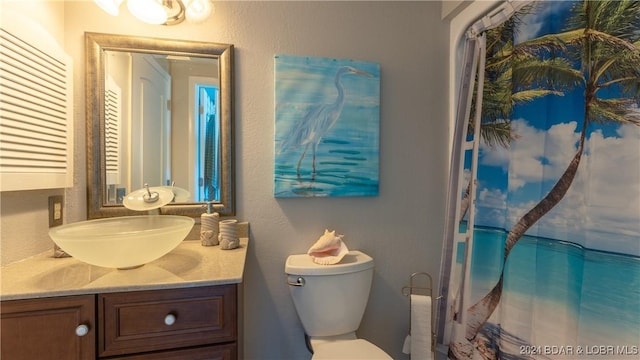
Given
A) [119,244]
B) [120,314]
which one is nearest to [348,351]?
[120,314]

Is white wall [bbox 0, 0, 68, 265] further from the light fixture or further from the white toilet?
the white toilet

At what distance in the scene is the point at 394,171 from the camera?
1.52m

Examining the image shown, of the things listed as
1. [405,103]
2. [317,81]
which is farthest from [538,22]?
[317,81]

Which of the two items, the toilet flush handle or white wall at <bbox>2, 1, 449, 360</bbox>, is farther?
white wall at <bbox>2, 1, 449, 360</bbox>

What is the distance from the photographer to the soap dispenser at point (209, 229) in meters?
1.24

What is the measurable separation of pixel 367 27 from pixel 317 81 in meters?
0.42

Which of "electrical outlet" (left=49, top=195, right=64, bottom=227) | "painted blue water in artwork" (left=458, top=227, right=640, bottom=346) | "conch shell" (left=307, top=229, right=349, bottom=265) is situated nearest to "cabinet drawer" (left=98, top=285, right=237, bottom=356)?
"conch shell" (left=307, top=229, right=349, bottom=265)

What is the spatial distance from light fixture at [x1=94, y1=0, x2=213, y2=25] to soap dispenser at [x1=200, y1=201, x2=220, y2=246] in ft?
2.88

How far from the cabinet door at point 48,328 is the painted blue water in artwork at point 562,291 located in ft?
4.75

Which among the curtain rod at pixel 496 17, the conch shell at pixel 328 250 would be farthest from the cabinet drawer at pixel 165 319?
the curtain rod at pixel 496 17

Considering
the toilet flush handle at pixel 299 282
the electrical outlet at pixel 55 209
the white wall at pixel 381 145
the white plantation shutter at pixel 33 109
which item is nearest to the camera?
the white plantation shutter at pixel 33 109

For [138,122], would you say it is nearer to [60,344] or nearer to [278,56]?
[278,56]

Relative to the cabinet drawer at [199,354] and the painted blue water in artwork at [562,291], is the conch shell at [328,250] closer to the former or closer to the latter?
the cabinet drawer at [199,354]

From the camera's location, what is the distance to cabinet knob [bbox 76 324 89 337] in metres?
0.76
